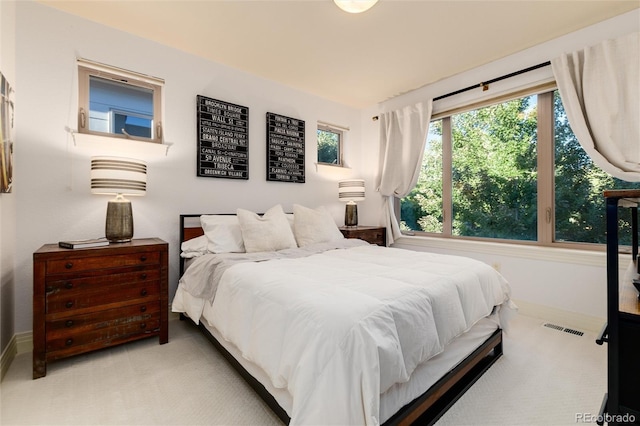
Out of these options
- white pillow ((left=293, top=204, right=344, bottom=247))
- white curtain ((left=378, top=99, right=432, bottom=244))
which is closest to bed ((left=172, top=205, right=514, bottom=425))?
white pillow ((left=293, top=204, right=344, bottom=247))

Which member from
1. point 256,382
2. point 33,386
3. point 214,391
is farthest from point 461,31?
point 33,386

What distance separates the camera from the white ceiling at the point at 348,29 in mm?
2262

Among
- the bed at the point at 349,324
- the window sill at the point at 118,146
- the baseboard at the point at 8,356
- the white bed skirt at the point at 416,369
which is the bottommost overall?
the baseboard at the point at 8,356

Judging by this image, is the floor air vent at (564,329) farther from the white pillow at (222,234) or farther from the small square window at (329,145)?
the small square window at (329,145)

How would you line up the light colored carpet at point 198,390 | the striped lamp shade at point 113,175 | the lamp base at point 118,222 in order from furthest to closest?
the lamp base at point 118,222 → the striped lamp shade at point 113,175 → the light colored carpet at point 198,390

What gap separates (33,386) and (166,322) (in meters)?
0.78

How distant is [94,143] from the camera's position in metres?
2.42

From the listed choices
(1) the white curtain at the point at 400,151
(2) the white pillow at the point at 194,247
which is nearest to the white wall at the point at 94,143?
(2) the white pillow at the point at 194,247

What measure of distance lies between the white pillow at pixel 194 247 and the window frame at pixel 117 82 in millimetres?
1035

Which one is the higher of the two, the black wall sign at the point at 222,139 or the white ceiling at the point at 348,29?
the white ceiling at the point at 348,29

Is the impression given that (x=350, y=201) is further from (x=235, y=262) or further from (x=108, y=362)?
(x=108, y=362)

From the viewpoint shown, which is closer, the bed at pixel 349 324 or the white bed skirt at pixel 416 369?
the bed at pixel 349 324

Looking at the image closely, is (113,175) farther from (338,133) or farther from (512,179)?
(512,179)

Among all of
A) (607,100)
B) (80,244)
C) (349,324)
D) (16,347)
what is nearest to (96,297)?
(80,244)
